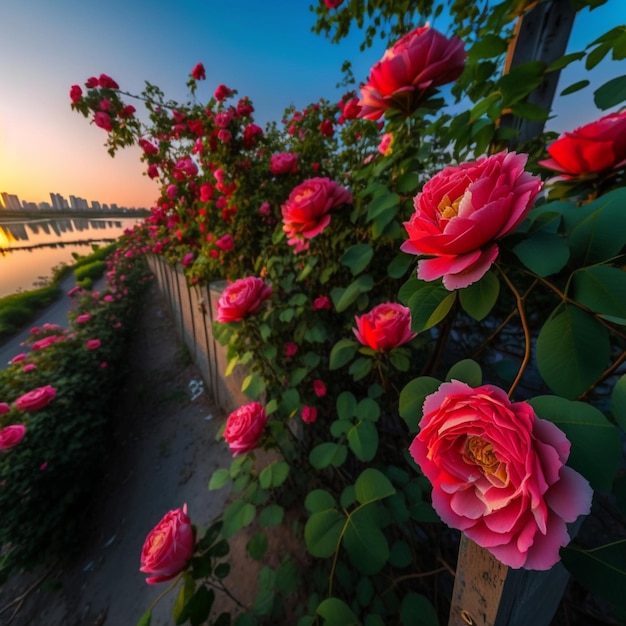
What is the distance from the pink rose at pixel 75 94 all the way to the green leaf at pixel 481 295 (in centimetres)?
332

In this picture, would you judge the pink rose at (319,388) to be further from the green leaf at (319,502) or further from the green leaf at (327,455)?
the green leaf at (319,502)

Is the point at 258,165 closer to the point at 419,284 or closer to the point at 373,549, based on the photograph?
the point at 419,284

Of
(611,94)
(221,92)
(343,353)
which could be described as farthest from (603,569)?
(221,92)

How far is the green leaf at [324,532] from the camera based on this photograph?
2.59ft

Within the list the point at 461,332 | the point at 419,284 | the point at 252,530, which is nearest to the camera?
the point at 419,284

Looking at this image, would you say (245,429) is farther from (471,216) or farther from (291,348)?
(471,216)

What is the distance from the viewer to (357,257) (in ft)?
3.15

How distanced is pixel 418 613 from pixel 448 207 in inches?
40.8

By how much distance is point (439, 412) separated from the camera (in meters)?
0.37

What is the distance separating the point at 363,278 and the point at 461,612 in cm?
90

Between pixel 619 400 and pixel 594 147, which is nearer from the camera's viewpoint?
pixel 619 400

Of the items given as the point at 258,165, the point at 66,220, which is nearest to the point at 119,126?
the point at 258,165

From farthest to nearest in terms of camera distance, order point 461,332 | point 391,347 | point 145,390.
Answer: point 145,390 < point 461,332 < point 391,347

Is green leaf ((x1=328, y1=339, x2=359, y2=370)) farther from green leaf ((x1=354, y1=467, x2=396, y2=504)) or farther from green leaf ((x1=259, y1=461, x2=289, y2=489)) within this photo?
green leaf ((x1=259, y1=461, x2=289, y2=489))
